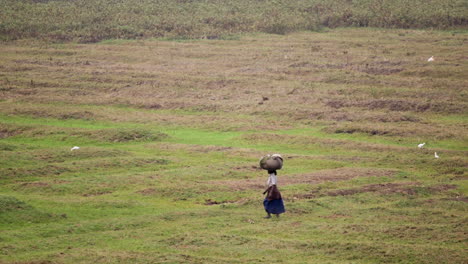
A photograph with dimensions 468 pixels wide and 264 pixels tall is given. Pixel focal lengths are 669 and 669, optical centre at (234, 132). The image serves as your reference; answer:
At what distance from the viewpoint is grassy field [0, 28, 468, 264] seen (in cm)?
2066

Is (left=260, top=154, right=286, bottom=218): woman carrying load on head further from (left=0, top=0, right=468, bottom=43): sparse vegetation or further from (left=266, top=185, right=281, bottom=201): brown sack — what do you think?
(left=0, top=0, right=468, bottom=43): sparse vegetation

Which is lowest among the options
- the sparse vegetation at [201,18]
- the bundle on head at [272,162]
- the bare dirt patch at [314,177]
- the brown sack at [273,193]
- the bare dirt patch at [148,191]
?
the bare dirt patch at [148,191]

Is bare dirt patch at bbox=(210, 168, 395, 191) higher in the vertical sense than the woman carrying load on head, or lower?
lower

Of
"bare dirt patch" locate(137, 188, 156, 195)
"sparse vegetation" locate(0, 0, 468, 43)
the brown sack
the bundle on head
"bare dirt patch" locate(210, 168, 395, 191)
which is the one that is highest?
"sparse vegetation" locate(0, 0, 468, 43)

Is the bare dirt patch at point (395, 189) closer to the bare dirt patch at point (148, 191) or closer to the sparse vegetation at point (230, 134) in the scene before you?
the sparse vegetation at point (230, 134)

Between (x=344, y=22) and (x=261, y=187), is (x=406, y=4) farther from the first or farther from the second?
(x=261, y=187)

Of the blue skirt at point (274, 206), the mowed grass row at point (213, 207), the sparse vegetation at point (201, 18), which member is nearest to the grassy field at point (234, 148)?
the mowed grass row at point (213, 207)

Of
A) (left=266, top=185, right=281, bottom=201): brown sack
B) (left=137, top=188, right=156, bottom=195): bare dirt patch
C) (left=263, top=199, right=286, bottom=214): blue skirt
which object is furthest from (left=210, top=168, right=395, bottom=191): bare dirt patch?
(left=266, top=185, right=281, bottom=201): brown sack

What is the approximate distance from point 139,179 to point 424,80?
29698 millimetres

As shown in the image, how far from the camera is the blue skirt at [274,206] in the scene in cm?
2292

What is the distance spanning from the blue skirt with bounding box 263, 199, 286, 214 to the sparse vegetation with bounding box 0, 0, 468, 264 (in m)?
0.52

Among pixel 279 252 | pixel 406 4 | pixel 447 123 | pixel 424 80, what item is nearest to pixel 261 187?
pixel 279 252

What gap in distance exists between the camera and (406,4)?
81.9 metres

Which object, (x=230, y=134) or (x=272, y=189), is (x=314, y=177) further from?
(x=230, y=134)
